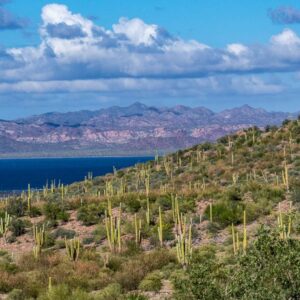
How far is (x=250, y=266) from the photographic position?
14.8 m

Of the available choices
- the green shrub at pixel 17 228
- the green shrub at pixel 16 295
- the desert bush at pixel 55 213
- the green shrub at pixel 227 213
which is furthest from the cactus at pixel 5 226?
the green shrub at pixel 16 295

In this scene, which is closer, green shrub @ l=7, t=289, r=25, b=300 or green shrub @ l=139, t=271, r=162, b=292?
green shrub @ l=7, t=289, r=25, b=300

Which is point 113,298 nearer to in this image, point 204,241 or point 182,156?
point 204,241

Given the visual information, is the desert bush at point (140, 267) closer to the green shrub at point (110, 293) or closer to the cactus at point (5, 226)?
the green shrub at point (110, 293)

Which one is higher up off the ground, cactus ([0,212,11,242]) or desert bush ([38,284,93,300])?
desert bush ([38,284,93,300])

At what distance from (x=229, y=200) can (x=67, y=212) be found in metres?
9.11

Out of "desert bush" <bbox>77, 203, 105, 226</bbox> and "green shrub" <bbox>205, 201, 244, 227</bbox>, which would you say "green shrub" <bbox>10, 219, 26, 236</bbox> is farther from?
"green shrub" <bbox>205, 201, 244, 227</bbox>

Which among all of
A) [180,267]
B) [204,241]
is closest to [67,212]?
[204,241]

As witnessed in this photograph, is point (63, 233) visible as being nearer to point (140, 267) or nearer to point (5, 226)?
point (5, 226)

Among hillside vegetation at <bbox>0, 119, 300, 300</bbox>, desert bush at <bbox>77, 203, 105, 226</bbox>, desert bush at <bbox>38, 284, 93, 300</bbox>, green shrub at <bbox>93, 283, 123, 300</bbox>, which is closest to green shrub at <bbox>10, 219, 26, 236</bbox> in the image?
hillside vegetation at <bbox>0, 119, 300, 300</bbox>

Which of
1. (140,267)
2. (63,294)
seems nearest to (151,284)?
(140,267)

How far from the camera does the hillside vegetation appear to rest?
15109mm

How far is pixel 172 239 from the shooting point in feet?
107

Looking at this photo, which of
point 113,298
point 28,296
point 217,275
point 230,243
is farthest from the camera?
point 230,243
